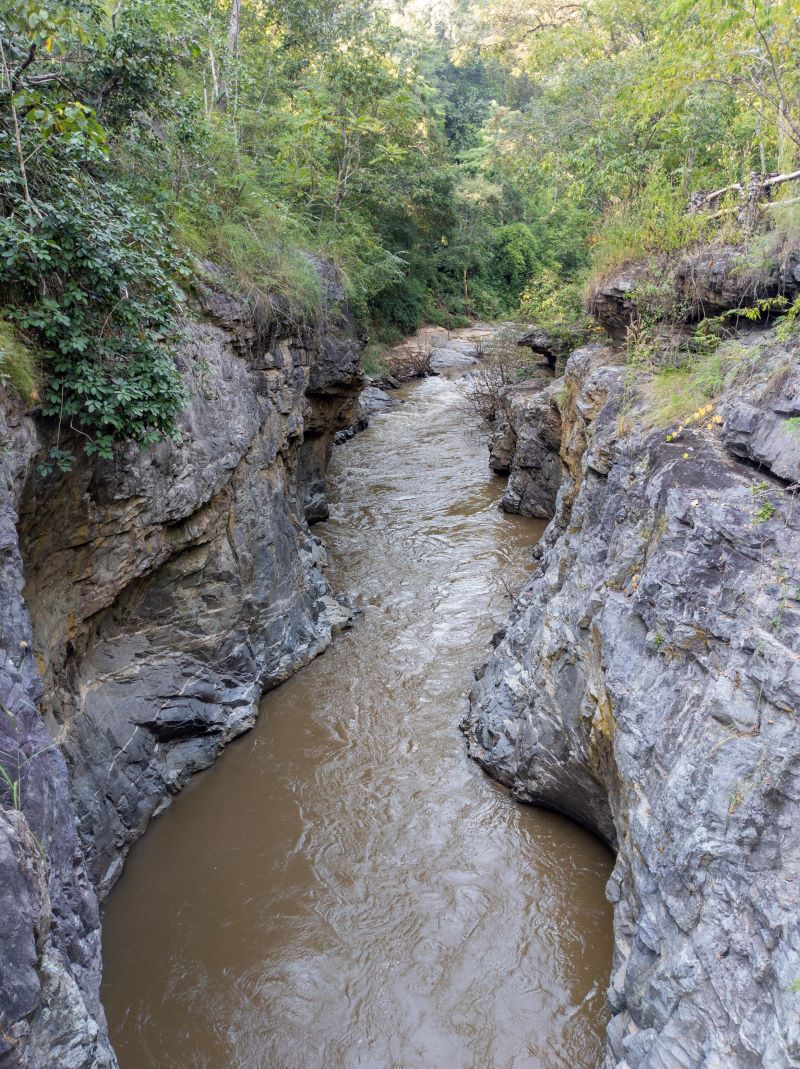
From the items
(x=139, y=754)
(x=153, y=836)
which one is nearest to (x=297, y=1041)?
(x=153, y=836)

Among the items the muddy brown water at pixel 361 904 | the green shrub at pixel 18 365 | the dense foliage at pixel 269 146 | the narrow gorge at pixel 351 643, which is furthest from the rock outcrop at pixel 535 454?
the green shrub at pixel 18 365

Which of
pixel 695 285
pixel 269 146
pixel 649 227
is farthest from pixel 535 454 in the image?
pixel 269 146

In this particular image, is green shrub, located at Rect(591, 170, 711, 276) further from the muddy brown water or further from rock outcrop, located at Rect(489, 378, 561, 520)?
the muddy brown water

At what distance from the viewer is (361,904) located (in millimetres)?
5953

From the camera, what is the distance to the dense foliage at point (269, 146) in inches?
207

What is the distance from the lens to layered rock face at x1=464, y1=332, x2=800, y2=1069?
364 centimetres

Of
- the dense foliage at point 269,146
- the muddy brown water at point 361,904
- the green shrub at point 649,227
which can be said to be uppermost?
the dense foliage at point 269,146

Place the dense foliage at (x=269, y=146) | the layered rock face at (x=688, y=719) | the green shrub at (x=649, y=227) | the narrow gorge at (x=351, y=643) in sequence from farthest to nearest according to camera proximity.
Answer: the green shrub at (x=649, y=227) < the dense foliage at (x=269, y=146) < the narrow gorge at (x=351, y=643) < the layered rock face at (x=688, y=719)

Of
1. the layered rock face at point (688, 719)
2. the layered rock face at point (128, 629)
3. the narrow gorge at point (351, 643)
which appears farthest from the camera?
the narrow gorge at point (351, 643)

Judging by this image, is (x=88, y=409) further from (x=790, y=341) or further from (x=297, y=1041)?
(x=790, y=341)

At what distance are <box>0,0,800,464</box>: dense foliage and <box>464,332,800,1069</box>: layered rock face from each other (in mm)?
3576

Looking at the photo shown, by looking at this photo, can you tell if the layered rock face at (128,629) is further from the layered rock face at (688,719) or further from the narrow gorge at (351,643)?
the layered rock face at (688,719)

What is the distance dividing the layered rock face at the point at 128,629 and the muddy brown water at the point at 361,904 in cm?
64

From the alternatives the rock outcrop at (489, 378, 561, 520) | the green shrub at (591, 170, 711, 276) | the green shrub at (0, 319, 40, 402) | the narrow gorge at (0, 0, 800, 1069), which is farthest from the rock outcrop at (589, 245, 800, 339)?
the green shrub at (0, 319, 40, 402)
